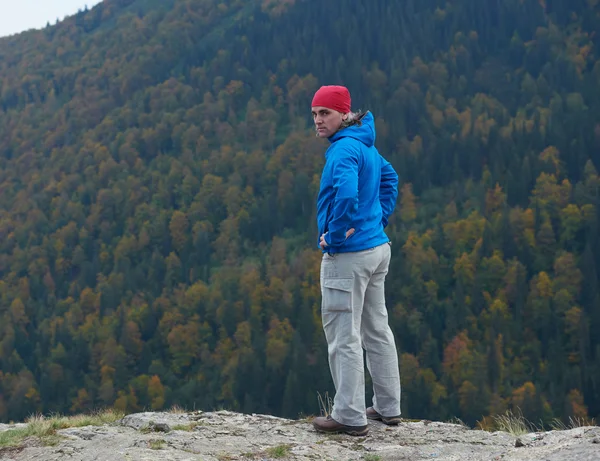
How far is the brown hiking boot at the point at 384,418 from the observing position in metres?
6.52

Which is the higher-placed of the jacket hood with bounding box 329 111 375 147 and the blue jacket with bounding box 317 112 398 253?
the jacket hood with bounding box 329 111 375 147

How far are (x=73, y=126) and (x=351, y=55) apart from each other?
6062 centimetres

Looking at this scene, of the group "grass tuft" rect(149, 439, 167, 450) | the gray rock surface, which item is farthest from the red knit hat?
"grass tuft" rect(149, 439, 167, 450)

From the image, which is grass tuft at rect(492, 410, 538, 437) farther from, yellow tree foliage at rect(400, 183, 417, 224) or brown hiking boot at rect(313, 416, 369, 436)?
yellow tree foliage at rect(400, 183, 417, 224)

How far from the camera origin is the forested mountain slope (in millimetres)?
98188

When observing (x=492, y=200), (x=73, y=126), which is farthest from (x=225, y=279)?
(x=73, y=126)

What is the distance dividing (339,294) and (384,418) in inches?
47.9

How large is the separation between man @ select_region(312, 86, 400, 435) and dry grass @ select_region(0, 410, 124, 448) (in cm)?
188

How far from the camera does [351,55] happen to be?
164m

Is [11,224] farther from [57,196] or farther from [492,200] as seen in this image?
[492,200]

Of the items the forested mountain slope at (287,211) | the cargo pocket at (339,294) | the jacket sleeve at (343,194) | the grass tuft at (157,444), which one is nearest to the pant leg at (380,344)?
the cargo pocket at (339,294)

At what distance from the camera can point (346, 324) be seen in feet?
19.6

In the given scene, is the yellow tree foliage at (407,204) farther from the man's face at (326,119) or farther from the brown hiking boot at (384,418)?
the man's face at (326,119)

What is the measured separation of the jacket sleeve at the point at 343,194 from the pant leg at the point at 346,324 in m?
0.22
